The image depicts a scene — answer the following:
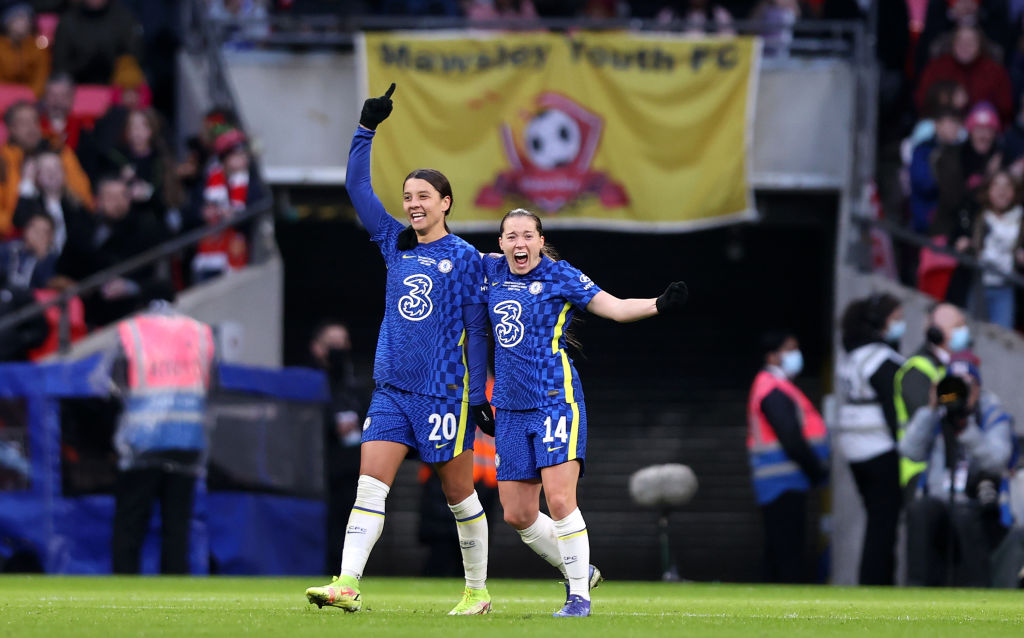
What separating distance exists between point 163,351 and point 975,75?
9.34 metres

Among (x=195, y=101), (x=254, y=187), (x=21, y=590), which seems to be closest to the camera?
(x=21, y=590)

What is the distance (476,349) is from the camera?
908 cm

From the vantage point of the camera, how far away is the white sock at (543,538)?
927 centimetres

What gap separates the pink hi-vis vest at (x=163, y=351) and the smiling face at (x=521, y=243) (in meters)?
5.63

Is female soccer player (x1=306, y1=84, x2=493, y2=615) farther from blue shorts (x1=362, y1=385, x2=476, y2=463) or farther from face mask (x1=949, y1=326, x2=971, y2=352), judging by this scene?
face mask (x1=949, y1=326, x2=971, y2=352)

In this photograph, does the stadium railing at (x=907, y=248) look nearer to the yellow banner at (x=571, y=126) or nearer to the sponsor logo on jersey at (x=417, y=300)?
the yellow banner at (x=571, y=126)

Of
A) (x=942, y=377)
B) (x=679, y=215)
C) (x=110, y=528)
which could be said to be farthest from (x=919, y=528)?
(x=110, y=528)

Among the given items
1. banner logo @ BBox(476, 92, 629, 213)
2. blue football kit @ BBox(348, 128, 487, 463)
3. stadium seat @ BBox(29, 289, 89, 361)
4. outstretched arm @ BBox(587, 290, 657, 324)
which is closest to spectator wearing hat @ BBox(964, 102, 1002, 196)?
banner logo @ BBox(476, 92, 629, 213)

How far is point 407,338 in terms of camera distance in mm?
8867

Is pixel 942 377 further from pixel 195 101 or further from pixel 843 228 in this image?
pixel 195 101

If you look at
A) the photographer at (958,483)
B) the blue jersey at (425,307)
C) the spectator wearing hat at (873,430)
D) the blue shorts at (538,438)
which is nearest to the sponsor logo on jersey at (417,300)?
the blue jersey at (425,307)

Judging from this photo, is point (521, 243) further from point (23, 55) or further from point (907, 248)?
point (23, 55)

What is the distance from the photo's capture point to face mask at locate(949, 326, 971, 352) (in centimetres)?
1514

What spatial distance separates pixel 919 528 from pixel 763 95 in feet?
20.4
